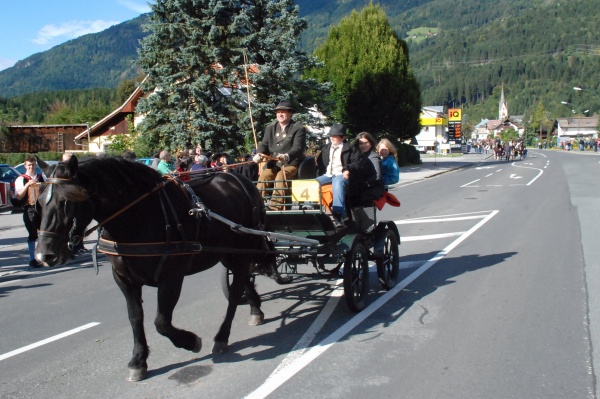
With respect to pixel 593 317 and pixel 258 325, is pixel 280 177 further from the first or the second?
pixel 593 317

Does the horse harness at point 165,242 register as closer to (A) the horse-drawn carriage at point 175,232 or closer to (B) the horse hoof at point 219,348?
(A) the horse-drawn carriage at point 175,232

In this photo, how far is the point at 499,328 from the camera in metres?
6.45

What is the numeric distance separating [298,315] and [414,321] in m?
1.34

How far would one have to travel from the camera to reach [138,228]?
5.01 meters

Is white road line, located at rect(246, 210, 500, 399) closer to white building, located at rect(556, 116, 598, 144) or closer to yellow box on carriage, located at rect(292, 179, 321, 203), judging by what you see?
yellow box on carriage, located at rect(292, 179, 321, 203)

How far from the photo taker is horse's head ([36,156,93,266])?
4.38m

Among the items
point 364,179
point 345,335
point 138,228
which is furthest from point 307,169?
point 138,228

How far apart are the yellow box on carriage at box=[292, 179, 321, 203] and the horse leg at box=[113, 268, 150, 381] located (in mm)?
2600

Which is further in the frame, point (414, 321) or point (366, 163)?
point (366, 163)

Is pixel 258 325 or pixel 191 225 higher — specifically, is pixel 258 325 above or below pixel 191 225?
below

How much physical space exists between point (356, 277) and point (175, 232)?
2.74 meters

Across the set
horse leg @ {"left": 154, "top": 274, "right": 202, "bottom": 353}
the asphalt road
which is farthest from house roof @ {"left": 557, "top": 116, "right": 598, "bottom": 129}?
horse leg @ {"left": 154, "top": 274, "right": 202, "bottom": 353}

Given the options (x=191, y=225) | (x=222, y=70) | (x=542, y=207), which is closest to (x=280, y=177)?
(x=191, y=225)

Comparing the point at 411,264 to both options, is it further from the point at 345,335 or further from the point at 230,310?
the point at 230,310
